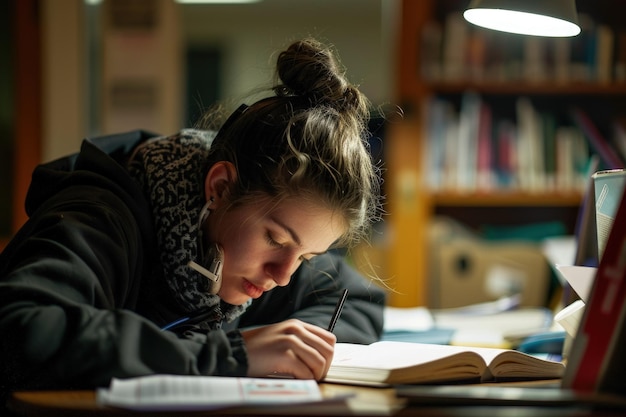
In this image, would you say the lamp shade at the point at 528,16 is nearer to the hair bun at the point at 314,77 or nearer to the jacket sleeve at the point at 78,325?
the hair bun at the point at 314,77

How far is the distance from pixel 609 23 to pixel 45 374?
3.39 meters

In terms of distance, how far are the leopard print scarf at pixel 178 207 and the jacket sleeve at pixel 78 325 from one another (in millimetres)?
139

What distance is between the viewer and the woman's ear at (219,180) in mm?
1229

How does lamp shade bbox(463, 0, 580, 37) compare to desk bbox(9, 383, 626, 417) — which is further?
lamp shade bbox(463, 0, 580, 37)

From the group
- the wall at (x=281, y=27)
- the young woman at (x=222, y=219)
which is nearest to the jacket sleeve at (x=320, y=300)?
the young woman at (x=222, y=219)

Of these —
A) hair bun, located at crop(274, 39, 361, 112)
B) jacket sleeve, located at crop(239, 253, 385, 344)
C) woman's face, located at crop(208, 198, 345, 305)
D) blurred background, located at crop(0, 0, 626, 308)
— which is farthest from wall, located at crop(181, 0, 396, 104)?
woman's face, located at crop(208, 198, 345, 305)

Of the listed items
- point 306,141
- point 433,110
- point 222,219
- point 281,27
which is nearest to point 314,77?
point 306,141

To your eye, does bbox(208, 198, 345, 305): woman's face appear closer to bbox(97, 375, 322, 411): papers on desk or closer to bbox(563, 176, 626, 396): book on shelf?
bbox(97, 375, 322, 411): papers on desk

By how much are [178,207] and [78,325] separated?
0.37 m

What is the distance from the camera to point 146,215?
1212 millimetres

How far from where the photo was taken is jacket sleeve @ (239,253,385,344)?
4.68ft

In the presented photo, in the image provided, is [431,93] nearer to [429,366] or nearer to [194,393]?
[429,366]

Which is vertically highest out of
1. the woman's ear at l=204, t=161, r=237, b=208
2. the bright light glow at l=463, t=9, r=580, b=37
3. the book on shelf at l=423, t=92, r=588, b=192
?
the bright light glow at l=463, t=9, r=580, b=37

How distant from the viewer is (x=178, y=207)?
1.22 meters
